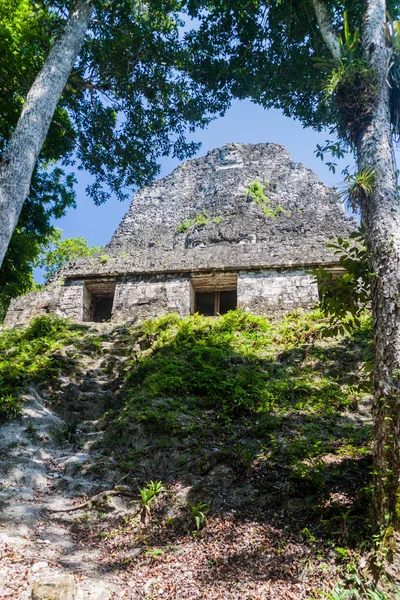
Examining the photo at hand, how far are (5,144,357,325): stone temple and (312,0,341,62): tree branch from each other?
14.2 feet

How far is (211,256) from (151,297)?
6.03ft

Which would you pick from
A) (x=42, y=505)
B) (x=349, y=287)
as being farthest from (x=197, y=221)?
(x=42, y=505)

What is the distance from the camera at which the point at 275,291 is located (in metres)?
9.92

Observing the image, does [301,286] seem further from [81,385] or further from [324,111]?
[81,385]

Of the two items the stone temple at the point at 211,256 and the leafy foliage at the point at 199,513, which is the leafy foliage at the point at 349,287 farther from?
the stone temple at the point at 211,256

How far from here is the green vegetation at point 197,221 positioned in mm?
15016

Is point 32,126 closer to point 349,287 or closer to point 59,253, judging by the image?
point 349,287

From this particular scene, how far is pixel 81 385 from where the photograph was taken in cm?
677

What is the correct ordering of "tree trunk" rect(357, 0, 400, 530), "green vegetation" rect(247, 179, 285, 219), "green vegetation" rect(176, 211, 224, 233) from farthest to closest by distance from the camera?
"green vegetation" rect(247, 179, 285, 219) → "green vegetation" rect(176, 211, 224, 233) → "tree trunk" rect(357, 0, 400, 530)

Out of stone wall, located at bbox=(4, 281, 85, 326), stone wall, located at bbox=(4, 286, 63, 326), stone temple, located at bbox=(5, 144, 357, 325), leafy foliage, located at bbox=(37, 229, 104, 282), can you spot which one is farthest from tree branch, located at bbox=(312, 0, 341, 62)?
leafy foliage, located at bbox=(37, 229, 104, 282)

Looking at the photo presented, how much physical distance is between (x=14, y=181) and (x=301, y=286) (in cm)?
640

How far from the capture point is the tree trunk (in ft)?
11.0

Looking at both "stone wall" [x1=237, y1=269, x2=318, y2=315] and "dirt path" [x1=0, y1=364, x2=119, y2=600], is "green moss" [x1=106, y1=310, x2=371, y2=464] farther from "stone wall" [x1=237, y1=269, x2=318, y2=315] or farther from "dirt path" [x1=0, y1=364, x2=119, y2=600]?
"dirt path" [x1=0, y1=364, x2=119, y2=600]

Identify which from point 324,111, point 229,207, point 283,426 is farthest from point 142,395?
point 229,207
